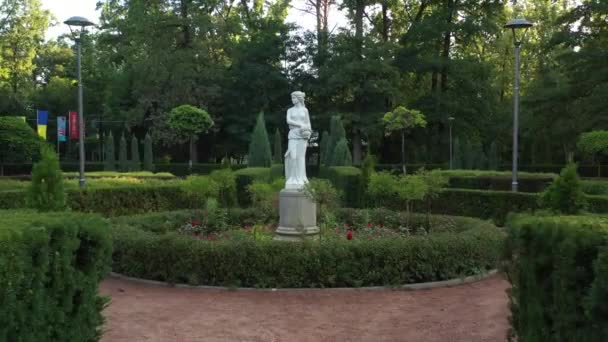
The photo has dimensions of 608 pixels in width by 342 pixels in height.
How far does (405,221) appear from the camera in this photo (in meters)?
11.9

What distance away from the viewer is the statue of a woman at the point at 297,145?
423 inches

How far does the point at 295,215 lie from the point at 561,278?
23.2 feet

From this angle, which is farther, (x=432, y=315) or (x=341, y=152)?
(x=341, y=152)

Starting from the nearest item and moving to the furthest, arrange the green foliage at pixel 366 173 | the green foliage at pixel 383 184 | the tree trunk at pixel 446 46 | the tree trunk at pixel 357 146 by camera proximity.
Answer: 1. the green foliage at pixel 383 184
2. the green foliage at pixel 366 173
3. the tree trunk at pixel 446 46
4. the tree trunk at pixel 357 146

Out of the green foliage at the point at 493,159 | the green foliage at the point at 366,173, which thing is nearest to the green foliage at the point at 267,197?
the green foliage at the point at 366,173

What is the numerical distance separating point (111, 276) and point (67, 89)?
38.9 meters

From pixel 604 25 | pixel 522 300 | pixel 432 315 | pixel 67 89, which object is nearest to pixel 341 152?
pixel 604 25

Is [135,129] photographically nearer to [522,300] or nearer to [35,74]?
[35,74]

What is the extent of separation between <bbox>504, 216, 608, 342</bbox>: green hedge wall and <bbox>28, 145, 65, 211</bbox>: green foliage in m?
5.81

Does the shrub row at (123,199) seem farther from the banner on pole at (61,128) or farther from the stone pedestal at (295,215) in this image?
the banner on pole at (61,128)

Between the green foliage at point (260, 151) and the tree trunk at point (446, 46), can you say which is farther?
the tree trunk at point (446, 46)

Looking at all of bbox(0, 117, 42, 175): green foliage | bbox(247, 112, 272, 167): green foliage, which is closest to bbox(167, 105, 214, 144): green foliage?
bbox(247, 112, 272, 167): green foliage

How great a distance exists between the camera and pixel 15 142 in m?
25.8

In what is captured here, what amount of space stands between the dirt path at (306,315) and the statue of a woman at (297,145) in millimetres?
3497
